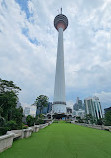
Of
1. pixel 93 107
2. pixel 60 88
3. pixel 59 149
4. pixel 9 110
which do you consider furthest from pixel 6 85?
pixel 93 107

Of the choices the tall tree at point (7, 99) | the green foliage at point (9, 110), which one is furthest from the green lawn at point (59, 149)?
the tall tree at point (7, 99)

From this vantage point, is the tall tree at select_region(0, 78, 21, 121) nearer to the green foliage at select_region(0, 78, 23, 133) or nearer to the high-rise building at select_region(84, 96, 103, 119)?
the green foliage at select_region(0, 78, 23, 133)

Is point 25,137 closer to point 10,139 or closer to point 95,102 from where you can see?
point 10,139

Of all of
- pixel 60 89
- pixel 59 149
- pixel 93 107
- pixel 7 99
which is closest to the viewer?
pixel 59 149

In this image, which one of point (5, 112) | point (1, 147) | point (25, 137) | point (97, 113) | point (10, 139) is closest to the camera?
point (1, 147)

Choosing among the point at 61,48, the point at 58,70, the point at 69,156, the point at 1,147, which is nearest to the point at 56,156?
the point at 69,156

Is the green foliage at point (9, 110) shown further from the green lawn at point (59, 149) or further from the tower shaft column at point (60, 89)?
the tower shaft column at point (60, 89)

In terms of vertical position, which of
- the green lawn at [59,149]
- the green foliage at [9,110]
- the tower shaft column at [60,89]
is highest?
the tower shaft column at [60,89]

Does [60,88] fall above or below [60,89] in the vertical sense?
above

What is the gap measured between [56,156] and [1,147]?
8.47 ft

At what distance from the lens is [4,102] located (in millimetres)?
→ 16844

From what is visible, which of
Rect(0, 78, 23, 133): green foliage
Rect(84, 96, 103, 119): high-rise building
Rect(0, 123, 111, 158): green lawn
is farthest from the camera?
Rect(84, 96, 103, 119): high-rise building

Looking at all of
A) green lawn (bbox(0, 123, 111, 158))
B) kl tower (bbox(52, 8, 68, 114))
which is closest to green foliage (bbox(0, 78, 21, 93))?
green lawn (bbox(0, 123, 111, 158))

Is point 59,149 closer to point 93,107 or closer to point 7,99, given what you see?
point 7,99
